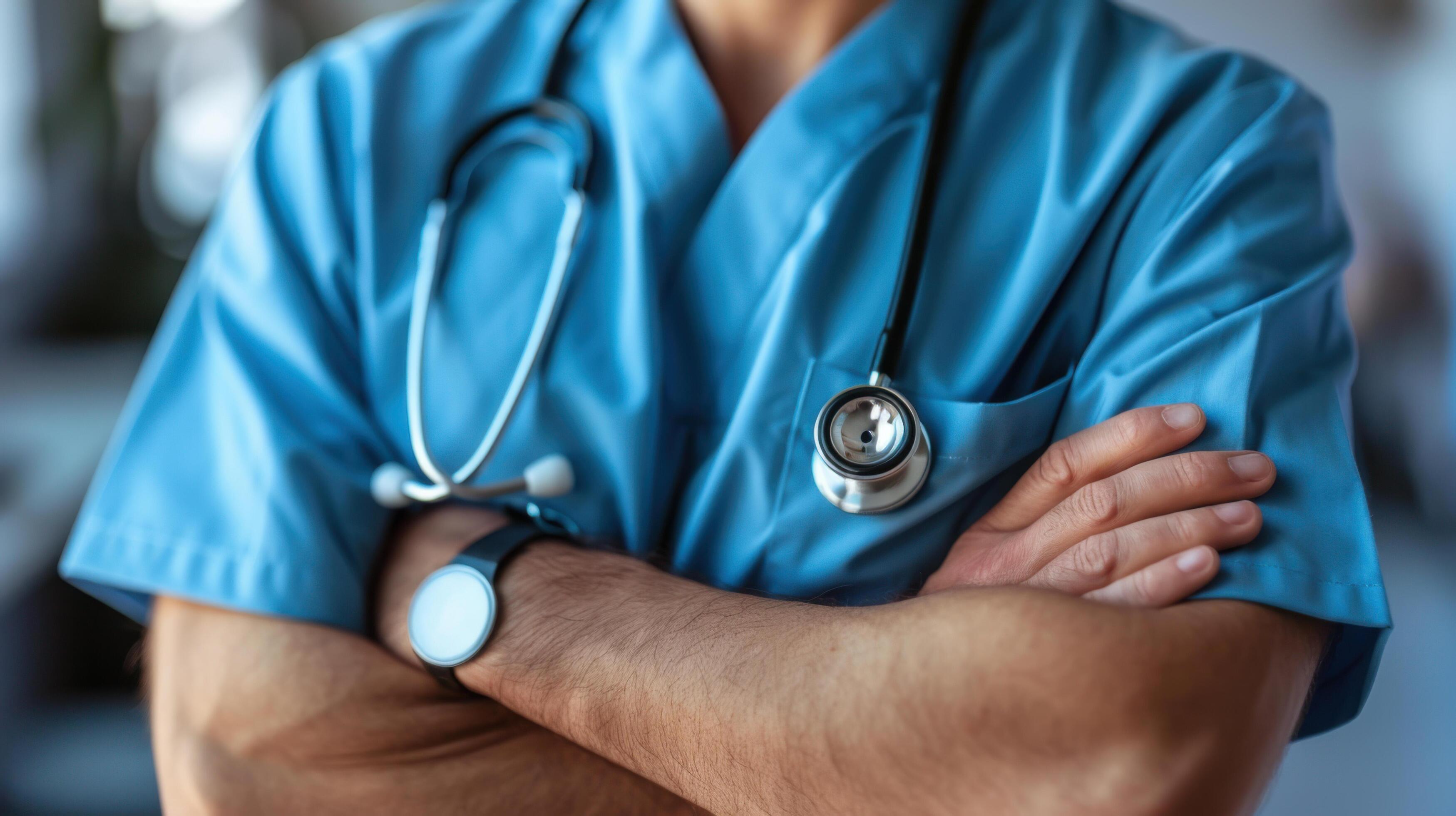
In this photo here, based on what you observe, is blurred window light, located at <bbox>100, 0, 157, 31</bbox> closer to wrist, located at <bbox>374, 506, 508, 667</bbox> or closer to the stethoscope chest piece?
wrist, located at <bbox>374, 506, 508, 667</bbox>

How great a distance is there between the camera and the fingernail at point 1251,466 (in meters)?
0.58

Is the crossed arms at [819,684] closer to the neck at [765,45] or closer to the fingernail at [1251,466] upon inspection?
the fingernail at [1251,466]

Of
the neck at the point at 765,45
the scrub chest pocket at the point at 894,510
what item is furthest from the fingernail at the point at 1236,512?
the neck at the point at 765,45

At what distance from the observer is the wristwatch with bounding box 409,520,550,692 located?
0.68 m

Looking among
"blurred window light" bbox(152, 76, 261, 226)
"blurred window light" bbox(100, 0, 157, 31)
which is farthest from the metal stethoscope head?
"blurred window light" bbox(100, 0, 157, 31)

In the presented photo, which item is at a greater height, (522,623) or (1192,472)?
(1192,472)

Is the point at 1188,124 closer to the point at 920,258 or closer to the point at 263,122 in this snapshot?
the point at 920,258

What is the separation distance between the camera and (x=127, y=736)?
1673 millimetres

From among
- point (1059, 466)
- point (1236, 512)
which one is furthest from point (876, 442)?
point (1236, 512)

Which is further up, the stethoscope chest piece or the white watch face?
the stethoscope chest piece

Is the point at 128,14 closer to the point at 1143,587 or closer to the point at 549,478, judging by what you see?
the point at 549,478

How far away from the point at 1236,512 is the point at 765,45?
0.60 m

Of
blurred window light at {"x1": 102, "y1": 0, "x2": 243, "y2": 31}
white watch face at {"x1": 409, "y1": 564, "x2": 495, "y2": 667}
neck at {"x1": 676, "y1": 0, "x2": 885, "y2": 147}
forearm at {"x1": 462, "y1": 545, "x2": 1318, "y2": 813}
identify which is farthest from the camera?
blurred window light at {"x1": 102, "y1": 0, "x2": 243, "y2": 31}

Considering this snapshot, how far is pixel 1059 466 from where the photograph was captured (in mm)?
631
